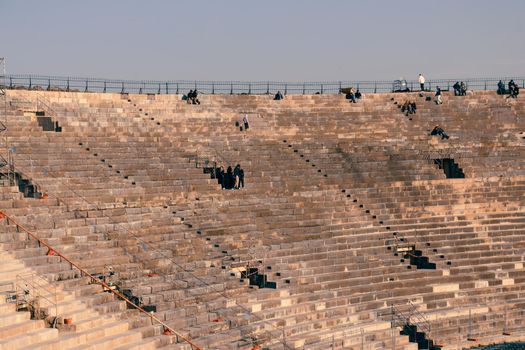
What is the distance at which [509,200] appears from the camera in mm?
38625

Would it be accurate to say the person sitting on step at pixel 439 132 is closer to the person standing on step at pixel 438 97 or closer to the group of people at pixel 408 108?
the group of people at pixel 408 108

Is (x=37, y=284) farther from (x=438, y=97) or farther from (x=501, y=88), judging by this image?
(x=501, y=88)

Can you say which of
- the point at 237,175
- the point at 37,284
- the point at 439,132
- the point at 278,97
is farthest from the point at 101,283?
the point at 439,132

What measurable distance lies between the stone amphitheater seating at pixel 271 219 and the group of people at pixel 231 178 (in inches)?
23.9

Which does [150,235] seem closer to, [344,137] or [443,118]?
[344,137]

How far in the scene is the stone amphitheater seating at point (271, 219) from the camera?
25516 millimetres

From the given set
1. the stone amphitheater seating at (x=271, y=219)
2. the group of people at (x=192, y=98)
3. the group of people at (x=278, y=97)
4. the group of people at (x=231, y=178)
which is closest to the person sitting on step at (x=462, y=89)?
the stone amphitheater seating at (x=271, y=219)

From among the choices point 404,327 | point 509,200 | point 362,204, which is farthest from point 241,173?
point 509,200

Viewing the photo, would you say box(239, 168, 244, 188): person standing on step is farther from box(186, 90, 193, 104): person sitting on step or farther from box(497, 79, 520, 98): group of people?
box(497, 79, 520, 98): group of people

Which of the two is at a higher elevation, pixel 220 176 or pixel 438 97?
pixel 438 97

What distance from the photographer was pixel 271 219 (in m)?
32.5

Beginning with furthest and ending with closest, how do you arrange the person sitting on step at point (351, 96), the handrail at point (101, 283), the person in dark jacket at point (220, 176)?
the person sitting on step at point (351, 96) < the person in dark jacket at point (220, 176) < the handrail at point (101, 283)

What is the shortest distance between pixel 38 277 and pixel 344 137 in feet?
65.2

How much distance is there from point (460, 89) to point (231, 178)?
49.7ft
